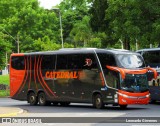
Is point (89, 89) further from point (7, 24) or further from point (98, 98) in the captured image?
point (7, 24)

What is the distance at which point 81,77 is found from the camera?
3031 cm

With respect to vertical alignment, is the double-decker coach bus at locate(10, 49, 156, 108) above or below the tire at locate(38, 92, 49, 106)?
above

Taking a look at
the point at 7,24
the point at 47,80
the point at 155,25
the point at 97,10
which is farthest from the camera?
the point at 7,24

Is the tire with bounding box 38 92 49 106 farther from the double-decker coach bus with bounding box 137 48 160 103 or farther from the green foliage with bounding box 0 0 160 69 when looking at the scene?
the green foliage with bounding box 0 0 160 69

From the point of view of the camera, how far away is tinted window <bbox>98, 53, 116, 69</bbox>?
28.7 meters

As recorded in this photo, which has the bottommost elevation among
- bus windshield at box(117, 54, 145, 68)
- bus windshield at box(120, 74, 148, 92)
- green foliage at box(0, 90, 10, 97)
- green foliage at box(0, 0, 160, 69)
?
green foliage at box(0, 90, 10, 97)

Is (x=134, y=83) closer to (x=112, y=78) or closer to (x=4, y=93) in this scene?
(x=112, y=78)

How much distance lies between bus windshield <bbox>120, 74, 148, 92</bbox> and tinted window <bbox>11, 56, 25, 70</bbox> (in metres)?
7.90

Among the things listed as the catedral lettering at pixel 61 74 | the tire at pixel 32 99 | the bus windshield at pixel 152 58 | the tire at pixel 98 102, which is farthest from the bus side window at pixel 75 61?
the bus windshield at pixel 152 58

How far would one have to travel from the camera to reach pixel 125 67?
28719mm

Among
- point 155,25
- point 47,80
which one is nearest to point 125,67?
point 47,80

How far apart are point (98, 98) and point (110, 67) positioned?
1.86 metres

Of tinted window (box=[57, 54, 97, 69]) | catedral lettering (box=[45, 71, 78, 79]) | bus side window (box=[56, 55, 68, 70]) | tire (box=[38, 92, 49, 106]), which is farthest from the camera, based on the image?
tire (box=[38, 92, 49, 106])

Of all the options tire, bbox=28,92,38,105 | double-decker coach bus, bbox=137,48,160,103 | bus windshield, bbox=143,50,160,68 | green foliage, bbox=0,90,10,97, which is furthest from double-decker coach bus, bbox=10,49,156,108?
green foliage, bbox=0,90,10,97
